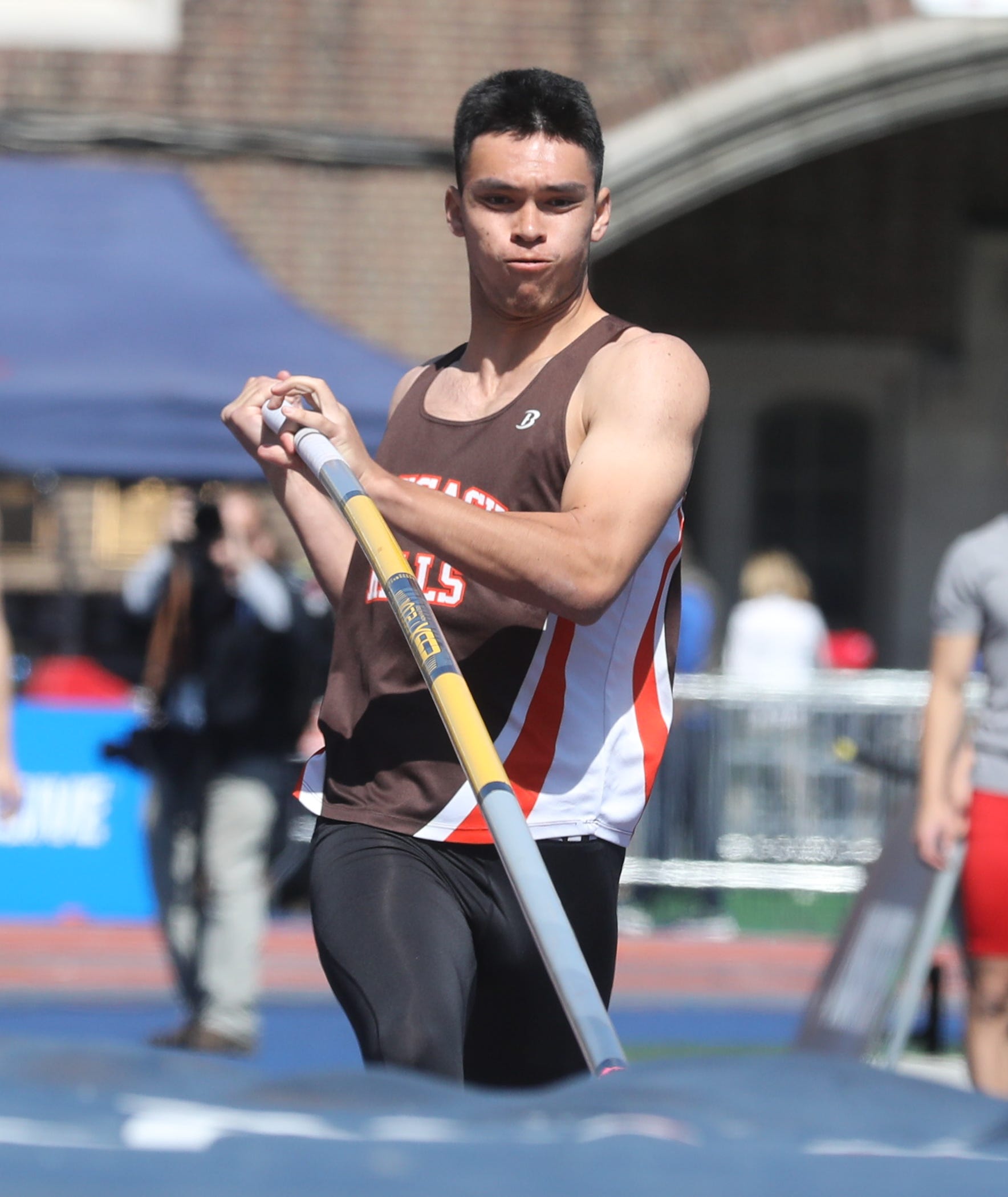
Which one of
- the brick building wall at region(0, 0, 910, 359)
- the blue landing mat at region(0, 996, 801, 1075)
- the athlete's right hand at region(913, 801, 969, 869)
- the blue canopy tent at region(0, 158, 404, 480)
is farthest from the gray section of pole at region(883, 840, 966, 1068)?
the brick building wall at region(0, 0, 910, 359)

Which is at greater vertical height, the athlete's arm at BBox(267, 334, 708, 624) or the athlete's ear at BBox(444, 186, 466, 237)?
the athlete's ear at BBox(444, 186, 466, 237)

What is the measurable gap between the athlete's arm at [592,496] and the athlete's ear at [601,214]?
211 millimetres

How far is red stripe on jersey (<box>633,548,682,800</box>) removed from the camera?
2.77 meters

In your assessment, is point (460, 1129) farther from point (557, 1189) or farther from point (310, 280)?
point (310, 280)

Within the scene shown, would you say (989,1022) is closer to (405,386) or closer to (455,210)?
(405,386)

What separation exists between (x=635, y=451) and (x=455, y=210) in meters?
0.55

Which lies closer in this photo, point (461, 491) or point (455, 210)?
point (461, 491)

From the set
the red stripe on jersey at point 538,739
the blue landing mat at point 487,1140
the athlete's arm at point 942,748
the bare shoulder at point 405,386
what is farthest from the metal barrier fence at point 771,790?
the blue landing mat at point 487,1140

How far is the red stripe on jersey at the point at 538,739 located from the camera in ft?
8.73

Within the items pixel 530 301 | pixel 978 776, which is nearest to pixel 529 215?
pixel 530 301

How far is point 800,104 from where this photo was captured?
38.8 feet

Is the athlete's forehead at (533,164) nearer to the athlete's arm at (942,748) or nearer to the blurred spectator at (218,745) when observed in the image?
the athlete's arm at (942,748)

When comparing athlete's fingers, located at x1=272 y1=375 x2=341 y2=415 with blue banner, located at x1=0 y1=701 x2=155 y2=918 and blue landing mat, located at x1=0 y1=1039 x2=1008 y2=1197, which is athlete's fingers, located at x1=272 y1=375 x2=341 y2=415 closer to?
blue landing mat, located at x1=0 y1=1039 x2=1008 y2=1197

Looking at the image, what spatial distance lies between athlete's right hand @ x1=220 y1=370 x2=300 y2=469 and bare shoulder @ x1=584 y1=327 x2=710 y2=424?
428 mm
